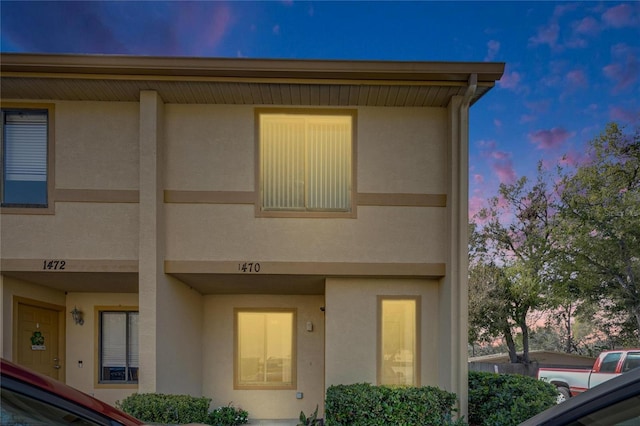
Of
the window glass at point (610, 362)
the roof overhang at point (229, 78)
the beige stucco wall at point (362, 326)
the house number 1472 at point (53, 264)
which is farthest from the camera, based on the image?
the window glass at point (610, 362)

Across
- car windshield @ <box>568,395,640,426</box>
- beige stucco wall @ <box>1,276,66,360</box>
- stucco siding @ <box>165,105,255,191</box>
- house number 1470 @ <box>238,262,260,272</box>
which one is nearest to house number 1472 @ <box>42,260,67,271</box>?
beige stucco wall @ <box>1,276,66,360</box>

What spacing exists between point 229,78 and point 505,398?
22.2 ft

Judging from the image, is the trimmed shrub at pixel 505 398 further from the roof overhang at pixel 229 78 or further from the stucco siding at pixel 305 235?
the roof overhang at pixel 229 78

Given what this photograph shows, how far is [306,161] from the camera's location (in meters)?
8.01

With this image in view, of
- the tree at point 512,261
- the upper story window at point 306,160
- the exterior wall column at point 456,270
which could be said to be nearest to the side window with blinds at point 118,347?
the upper story window at point 306,160

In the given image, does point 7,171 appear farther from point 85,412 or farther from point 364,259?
point 85,412

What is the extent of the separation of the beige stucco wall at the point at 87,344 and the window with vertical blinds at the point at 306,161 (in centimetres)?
418

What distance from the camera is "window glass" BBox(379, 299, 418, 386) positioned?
773 cm

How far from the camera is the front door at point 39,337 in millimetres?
8055

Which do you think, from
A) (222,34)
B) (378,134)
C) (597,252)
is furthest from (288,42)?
(597,252)

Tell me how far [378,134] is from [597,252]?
12.6 meters

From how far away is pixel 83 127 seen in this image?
24.8 feet

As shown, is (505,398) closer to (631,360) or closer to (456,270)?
(456,270)

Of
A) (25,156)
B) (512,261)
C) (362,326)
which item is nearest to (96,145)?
(25,156)
